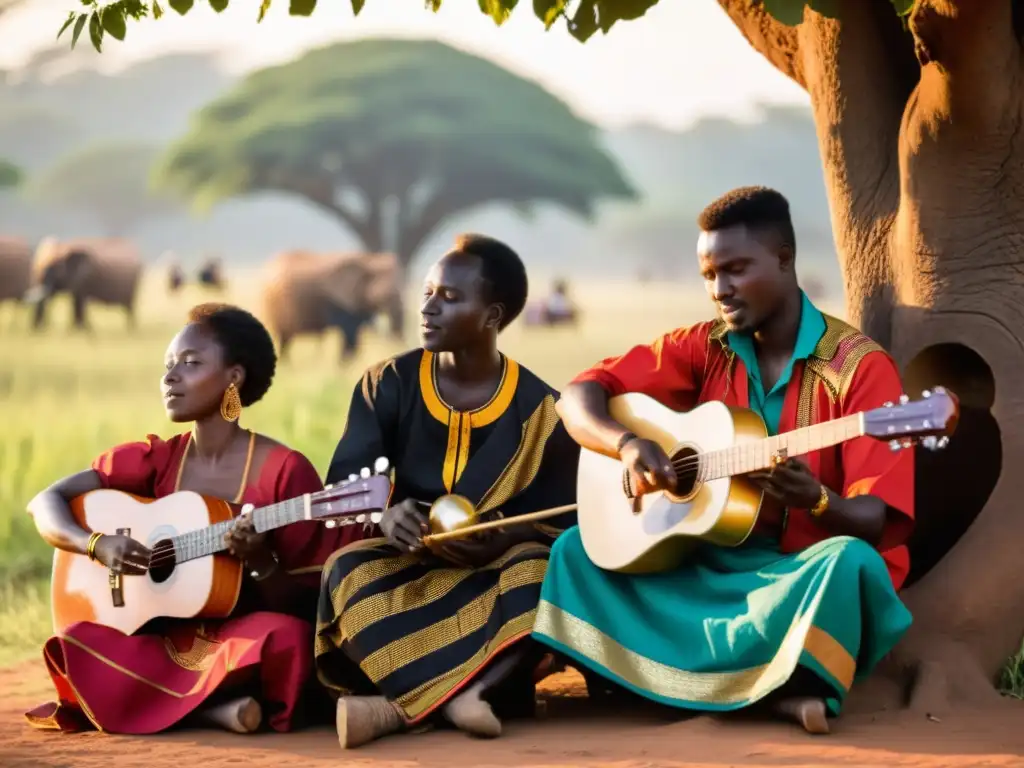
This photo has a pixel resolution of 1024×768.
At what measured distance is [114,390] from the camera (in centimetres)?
1808

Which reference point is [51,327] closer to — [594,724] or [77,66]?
[594,724]

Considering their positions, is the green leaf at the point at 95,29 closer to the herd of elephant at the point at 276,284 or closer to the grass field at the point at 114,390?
the grass field at the point at 114,390

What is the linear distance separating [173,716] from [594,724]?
4.50 ft

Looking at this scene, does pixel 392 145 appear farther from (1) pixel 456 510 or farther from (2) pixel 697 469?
(2) pixel 697 469

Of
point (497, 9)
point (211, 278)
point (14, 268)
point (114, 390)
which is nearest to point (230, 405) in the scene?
point (497, 9)

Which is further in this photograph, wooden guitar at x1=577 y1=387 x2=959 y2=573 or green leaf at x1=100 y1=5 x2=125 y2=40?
green leaf at x1=100 y1=5 x2=125 y2=40

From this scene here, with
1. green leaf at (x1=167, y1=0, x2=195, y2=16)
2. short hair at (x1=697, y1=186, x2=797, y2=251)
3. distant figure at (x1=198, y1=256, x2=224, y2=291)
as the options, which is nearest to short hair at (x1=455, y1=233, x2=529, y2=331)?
short hair at (x1=697, y1=186, x2=797, y2=251)

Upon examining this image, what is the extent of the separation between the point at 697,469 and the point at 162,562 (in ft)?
6.05

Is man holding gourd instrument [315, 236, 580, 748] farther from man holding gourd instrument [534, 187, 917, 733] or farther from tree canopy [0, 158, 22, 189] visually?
tree canopy [0, 158, 22, 189]

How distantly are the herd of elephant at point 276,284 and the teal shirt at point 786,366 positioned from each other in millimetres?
14347

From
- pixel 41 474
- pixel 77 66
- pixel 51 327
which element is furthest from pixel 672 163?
pixel 41 474

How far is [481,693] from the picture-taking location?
5.27m

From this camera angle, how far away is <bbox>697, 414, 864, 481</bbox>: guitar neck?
4.51 m

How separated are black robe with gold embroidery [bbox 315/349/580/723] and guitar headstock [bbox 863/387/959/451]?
1417 millimetres
